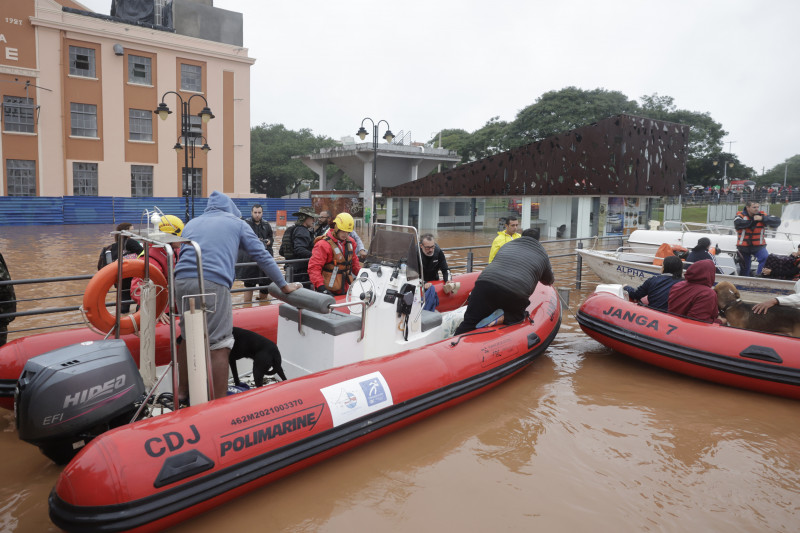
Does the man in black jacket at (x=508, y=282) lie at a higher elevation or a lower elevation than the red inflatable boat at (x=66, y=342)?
higher

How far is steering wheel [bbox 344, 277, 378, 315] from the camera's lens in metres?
Answer: 4.83

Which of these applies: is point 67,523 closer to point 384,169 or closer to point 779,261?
point 779,261

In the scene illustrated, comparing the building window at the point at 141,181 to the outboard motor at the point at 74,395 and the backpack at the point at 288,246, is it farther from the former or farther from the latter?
the outboard motor at the point at 74,395

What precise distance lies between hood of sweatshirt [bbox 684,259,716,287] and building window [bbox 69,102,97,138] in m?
29.3

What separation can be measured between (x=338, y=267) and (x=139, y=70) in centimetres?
2738

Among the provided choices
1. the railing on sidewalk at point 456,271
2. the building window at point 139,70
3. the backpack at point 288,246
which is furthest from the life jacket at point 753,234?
the building window at point 139,70

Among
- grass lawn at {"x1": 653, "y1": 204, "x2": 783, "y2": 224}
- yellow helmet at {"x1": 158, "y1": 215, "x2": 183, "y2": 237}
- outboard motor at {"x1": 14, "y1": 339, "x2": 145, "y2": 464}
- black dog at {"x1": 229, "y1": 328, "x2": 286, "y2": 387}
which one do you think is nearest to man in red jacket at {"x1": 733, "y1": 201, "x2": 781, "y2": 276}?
black dog at {"x1": 229, "y1": 328, "x2": 286, "y2": 387}

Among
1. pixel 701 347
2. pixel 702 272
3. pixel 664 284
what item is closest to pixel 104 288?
pixel 701 347

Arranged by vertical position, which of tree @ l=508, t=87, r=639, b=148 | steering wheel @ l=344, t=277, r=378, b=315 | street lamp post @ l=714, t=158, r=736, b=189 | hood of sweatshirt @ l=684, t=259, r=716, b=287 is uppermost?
tree @ l=508, t=87, r=639, b=148

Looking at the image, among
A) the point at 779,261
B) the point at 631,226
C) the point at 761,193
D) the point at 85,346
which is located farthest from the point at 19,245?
the point at 761,193

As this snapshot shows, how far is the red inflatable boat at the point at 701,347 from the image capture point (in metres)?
5.24

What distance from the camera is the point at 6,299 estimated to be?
5109 mm

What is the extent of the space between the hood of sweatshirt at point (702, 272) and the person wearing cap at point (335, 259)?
3.90 m

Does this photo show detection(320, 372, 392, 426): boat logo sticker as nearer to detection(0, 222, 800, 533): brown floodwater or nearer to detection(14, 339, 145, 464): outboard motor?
detection(0, 222, 800, 533): brown floodwater
